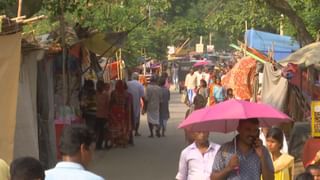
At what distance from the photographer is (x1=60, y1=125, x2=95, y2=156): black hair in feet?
14.6

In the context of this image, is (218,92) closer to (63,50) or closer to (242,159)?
(63,50)

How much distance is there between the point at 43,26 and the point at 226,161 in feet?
92.5

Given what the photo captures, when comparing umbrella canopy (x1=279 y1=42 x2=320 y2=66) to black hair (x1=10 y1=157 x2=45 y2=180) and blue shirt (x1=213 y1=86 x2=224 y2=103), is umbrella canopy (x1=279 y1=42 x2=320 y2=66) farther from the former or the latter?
blue shirt (x1=213 y1=86 x2=224 y2=103)

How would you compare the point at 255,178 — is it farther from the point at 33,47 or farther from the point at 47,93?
the point at 47,93

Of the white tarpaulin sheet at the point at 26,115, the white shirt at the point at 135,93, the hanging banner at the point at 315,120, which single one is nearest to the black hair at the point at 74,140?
the white tarpaulin sheet at the point at 26,115

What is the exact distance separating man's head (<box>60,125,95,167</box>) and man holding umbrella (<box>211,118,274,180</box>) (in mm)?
1325

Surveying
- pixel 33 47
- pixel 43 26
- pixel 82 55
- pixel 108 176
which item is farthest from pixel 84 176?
pixel 43 26

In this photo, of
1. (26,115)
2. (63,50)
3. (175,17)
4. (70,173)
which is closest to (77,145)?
(70,173)

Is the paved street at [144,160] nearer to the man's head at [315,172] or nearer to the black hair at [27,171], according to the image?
the man's head at [315,172]

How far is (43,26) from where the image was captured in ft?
108

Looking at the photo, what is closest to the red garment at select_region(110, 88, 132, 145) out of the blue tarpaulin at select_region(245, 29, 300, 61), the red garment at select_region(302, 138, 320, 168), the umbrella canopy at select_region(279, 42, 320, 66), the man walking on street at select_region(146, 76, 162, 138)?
the man walking on street at select_region(146, 76, 162, 138)

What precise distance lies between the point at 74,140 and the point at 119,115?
13.1 m

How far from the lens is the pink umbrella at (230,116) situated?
5.79 meters

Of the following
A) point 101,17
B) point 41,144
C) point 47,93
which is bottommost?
point 41,144
